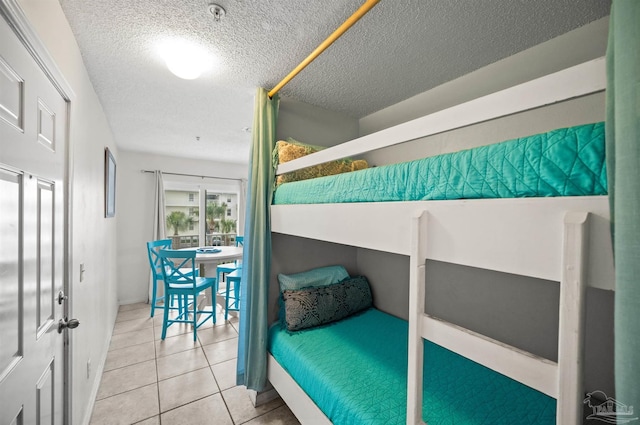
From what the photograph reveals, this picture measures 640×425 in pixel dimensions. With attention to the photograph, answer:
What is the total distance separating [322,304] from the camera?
2.00 meters

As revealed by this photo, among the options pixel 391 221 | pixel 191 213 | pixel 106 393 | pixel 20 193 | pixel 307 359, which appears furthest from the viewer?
pixel 191 213

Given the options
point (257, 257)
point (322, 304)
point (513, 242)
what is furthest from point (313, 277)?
point (513, 242)

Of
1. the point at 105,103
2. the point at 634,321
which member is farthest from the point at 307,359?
the point at 105,103

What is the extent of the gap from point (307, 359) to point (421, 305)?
0.98 meters

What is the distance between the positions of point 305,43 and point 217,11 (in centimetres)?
50

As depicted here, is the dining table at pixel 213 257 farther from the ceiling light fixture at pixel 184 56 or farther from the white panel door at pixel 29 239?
the ceiling light fixture at pixel 184 56

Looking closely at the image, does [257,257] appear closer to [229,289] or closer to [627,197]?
[627,197]

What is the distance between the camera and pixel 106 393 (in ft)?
6.56

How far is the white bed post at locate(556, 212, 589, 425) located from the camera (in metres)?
0.57

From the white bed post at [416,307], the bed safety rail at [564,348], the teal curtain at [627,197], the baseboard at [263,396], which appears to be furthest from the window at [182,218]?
the teal curtain at [627,197]

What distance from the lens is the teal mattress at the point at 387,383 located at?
1.12m

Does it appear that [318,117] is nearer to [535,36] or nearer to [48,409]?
[535,36]

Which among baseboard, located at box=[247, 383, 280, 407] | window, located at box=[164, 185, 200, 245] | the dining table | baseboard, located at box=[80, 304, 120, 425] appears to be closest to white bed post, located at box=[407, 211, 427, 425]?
baseboard, located at box=[247, 383, 280, 407]

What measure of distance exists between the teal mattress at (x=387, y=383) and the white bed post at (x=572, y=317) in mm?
653
